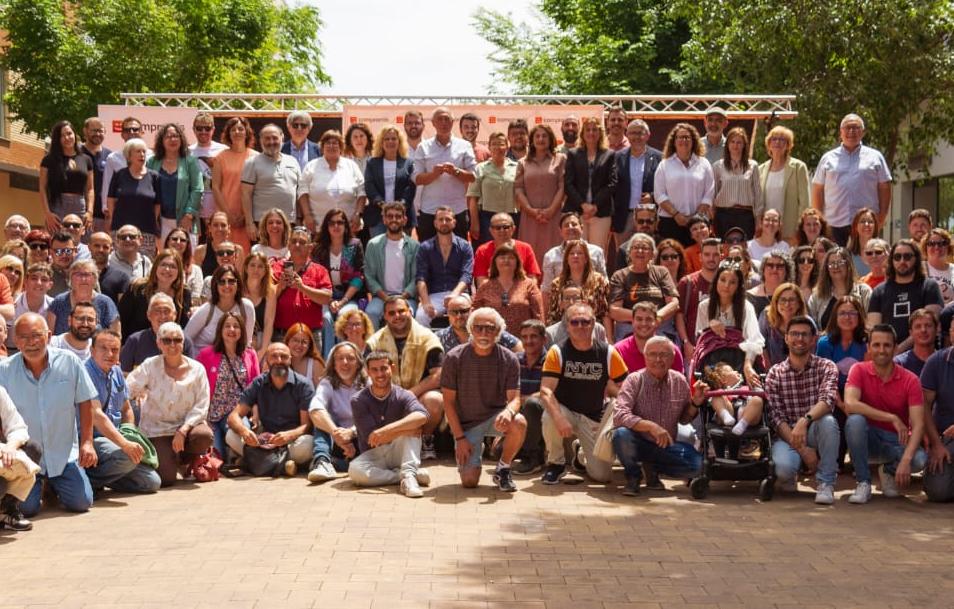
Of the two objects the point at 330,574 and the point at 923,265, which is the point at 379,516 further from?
the point at 923,265

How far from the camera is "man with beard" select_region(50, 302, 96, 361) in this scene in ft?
33.7

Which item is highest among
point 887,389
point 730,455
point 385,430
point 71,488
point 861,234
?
point 861,234

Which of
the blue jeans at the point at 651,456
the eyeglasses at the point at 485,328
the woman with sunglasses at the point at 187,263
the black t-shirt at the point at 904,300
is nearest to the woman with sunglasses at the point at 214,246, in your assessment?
the woman with sunglasses at the point at 187,263

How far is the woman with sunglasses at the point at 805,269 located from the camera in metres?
11.9

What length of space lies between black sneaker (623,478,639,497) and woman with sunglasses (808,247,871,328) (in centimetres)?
274

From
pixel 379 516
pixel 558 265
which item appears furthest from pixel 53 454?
pixel 558 265

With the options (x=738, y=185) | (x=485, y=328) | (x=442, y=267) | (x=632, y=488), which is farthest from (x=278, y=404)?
(x=738, y=185)

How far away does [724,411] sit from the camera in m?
9.91

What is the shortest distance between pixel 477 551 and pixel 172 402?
3761mm

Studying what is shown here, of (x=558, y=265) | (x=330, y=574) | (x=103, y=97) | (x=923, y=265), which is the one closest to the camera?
(x=330, y=574)

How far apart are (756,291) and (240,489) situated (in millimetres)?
5230

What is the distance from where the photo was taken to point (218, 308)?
11602 mm

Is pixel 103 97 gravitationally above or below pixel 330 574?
above

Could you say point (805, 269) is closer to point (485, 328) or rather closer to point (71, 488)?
point (485, 328)
